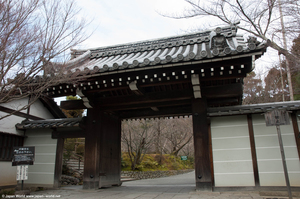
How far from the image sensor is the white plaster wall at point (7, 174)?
7344 millimetres

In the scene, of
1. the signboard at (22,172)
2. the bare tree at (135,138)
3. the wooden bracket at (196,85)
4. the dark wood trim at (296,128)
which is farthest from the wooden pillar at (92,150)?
the bare tree at (135,138)

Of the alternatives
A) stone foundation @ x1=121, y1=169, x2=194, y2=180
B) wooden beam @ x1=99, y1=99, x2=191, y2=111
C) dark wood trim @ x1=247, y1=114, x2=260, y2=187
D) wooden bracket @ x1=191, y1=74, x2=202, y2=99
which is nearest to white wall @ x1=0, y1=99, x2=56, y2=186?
wooden beam @ x1=99, y1=99, x2=191, y2=111

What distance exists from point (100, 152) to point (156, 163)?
13047 millimetres

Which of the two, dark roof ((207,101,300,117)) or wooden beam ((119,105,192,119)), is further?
wooden beam ((119,105,192,119))

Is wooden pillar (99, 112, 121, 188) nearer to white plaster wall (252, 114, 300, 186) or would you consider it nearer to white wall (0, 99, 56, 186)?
white wall (0, 99, 56, 186)

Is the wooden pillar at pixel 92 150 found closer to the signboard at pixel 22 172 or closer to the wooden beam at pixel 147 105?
the wooden beam at pixel 147 105

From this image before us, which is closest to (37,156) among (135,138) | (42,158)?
(42,158)

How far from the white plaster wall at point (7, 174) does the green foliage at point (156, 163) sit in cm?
974

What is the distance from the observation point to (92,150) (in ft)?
23.6

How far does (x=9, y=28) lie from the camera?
4.17 meters

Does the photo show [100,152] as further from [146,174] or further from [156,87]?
[146,174]

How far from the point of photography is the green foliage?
1736 cm

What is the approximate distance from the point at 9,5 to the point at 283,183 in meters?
7.52

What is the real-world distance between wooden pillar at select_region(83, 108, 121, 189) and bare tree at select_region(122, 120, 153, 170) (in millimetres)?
7881
